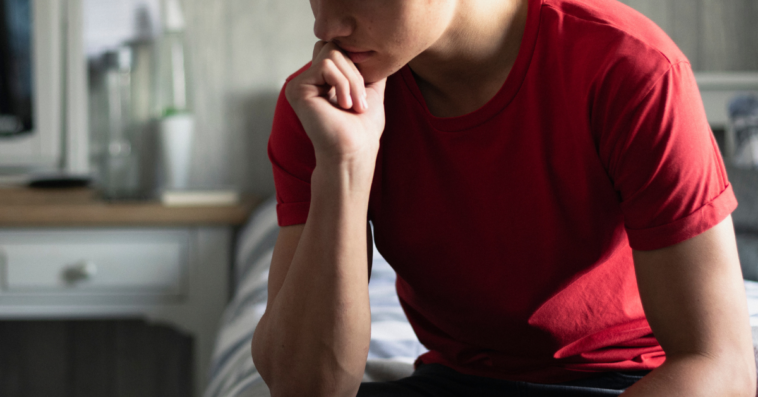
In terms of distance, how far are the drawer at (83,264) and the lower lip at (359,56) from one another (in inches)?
39.4

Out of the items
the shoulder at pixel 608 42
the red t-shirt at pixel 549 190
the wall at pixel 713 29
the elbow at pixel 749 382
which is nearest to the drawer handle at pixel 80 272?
the red t-shirt at pixel 549 190

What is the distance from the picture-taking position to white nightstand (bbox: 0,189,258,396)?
1.42m

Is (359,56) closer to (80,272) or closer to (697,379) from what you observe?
(697,379)

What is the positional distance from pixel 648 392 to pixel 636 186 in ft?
0.59

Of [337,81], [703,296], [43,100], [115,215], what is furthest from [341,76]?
[43,100]

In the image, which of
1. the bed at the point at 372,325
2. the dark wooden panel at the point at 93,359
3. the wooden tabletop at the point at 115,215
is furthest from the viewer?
the dark wooden panel at the point at 93,359

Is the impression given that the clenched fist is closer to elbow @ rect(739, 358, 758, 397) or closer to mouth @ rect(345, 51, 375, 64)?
mouth @ rect(345, 51, 375, 64)

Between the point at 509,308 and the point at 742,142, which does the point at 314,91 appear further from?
the point at 742,142

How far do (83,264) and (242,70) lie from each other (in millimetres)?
784

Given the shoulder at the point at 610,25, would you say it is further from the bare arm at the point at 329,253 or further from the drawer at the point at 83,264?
the drawer at the point at 83,264

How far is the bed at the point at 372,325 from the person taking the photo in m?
0.78

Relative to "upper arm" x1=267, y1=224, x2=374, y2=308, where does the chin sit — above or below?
above

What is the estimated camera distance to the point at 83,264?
4.66 feet

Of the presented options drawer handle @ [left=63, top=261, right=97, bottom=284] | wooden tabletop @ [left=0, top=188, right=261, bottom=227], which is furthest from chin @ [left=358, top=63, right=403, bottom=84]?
drawer handle @ [left=63, top=261, right=97, bottom=284]
